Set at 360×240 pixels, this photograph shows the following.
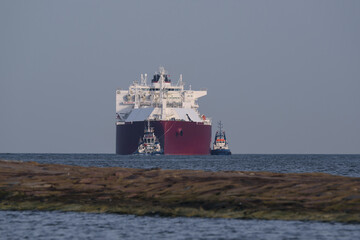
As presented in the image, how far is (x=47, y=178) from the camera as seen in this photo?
28.6m

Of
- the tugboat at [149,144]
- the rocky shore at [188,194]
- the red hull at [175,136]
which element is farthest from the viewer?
the red hull at [175,136]

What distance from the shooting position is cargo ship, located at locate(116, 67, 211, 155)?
121625 mm

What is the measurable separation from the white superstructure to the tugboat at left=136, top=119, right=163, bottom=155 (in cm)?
365

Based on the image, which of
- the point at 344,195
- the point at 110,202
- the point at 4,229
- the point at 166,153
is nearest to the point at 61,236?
the point at 4,229

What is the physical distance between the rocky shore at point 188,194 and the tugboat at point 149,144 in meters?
89.4

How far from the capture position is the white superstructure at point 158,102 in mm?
126500

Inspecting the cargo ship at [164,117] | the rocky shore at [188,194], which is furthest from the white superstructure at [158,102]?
the rocky shore at [188,194]

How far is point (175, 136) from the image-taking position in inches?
4781

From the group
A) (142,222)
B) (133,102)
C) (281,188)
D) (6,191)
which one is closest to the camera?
(142,222)

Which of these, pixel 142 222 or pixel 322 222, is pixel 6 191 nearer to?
pixel 142 222

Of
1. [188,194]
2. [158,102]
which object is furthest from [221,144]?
[188,194]

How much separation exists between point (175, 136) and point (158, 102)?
12135 mm

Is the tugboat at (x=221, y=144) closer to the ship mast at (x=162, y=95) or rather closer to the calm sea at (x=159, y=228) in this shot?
the ship mast at (x=162, y=95)

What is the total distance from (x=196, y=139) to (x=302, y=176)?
9762cm
